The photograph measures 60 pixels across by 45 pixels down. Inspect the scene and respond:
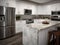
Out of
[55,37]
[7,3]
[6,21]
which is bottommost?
[55,37]

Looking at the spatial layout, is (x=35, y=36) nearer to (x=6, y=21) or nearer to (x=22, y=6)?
(x=6, y=21)

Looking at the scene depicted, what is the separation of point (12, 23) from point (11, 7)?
1.31ft

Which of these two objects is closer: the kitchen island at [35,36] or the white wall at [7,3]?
the kitchen island at [35,36]

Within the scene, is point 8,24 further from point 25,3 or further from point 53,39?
point 25,3

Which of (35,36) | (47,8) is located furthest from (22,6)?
(35,36)

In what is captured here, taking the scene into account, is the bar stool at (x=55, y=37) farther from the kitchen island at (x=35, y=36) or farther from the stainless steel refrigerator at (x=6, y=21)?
the stainless steel refrigerator at (x=6, y=21)

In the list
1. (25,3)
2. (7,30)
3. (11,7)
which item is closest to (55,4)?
(25,3)

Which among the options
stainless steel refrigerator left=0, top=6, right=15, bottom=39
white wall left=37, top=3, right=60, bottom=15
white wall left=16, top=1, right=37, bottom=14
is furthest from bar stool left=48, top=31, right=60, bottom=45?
white wall left=37, top=3, right=60, bottom=15

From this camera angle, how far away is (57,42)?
6.27 feet

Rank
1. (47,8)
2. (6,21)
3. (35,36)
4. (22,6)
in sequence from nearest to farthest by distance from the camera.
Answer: (35,36), (6,21), (22,6), (47,8)

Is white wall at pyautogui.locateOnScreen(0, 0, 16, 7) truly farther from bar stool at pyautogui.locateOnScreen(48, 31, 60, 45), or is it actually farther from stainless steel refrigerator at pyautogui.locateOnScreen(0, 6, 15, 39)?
bar stool at pyautogui.locateOnScreen(48, 31, 60, 45)

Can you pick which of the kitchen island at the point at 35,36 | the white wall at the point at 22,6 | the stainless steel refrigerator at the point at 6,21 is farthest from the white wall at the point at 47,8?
the stainless steel refrigerator at the point at 6,21

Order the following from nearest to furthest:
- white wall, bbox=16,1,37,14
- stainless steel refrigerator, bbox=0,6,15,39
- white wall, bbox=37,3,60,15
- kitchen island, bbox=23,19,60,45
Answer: kitchen island, bbox=23,19,60,45, stainless steel refrigerator, bbox=0,6,15,39, white wall, bbox=16,1,37,14, white wall, bbox=37,3,60,15

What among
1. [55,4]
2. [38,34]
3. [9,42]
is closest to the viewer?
[9,42]
